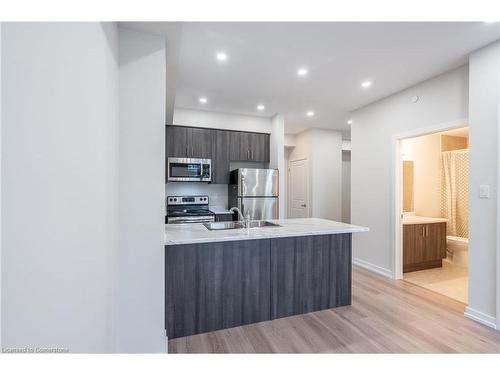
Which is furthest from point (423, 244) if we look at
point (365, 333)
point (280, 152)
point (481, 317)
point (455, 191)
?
point (280, 152)

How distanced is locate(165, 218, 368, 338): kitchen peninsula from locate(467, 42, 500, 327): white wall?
3.74 ft

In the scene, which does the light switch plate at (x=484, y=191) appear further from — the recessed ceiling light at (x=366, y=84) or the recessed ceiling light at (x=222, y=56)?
the recessed ceiling light at (x=222, y=56)

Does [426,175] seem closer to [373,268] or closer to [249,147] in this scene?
[373,268]

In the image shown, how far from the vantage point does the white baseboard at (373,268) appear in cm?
348

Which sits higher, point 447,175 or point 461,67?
point 461,67

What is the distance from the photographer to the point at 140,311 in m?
1.71

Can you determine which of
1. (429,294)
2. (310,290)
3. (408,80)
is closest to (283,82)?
(408,80)

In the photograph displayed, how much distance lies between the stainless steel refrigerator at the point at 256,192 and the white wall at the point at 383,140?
1.37 m

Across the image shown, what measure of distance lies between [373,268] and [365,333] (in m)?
1.89

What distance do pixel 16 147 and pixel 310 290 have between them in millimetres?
2475

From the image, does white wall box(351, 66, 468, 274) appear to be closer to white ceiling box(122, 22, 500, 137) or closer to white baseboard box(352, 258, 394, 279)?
white baseboard box(352, 258, 394, 279)

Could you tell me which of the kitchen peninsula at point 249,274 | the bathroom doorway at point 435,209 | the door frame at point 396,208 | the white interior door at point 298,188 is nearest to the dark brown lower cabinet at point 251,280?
the kitchen peninsula at point 249,274

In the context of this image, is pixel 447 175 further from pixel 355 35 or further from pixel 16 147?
pixel 16 147
